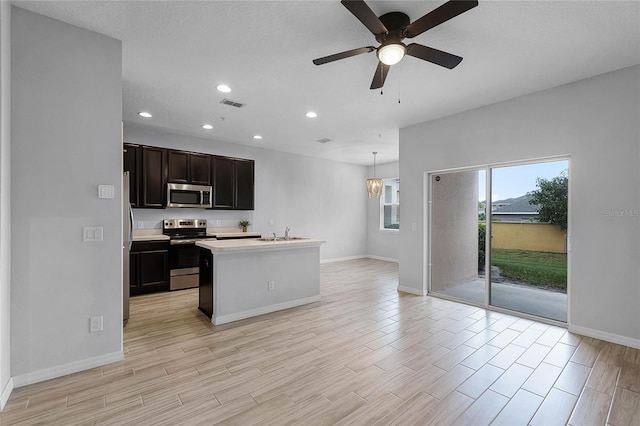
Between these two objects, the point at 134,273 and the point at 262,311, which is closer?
the point at 262,311

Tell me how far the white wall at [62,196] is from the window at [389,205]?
6912mm

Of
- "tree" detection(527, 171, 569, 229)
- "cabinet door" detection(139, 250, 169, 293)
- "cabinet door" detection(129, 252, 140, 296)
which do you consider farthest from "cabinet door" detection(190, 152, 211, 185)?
"tree" detection(527, 171, 569, 229)

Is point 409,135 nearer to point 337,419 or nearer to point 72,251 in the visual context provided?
point 337,419

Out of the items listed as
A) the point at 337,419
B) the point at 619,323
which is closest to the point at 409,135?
the point at 619,323

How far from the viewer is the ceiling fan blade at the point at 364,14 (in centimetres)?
176

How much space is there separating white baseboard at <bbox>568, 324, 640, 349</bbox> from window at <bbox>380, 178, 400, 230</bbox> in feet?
16.6

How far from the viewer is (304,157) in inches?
297

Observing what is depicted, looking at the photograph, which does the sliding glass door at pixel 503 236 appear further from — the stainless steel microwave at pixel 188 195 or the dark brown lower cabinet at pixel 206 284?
the stainless steel microwave at pixel 188 195

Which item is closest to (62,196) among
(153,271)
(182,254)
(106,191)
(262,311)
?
(106,191)

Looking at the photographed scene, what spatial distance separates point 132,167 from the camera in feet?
16.0

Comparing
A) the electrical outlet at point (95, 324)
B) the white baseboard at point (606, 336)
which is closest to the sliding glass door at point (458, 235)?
the white baseboard at point (606, 336)

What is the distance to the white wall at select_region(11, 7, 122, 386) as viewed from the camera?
2230 mm

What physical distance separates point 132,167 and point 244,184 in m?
2.06

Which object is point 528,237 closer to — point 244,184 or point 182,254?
point 244,184
